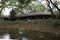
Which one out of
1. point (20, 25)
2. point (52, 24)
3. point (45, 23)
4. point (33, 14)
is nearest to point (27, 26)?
point (20, 25)

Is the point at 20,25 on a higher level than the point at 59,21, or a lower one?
lower

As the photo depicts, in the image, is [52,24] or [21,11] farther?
[21,11]

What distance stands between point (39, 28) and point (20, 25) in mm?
4773

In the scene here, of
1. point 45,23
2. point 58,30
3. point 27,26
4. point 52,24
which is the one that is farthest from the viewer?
point 27,26

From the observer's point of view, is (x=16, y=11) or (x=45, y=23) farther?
(x=16, y=11)

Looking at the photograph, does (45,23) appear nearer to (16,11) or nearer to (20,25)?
(20,25)

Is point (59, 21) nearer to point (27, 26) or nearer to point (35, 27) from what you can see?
point (35, 27)

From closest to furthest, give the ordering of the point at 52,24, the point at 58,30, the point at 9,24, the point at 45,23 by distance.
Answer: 1. the point at 58,30
2. the point at 52,24
3. the point at 45,23
4. the point at 9,24

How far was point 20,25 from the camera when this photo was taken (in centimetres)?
2952

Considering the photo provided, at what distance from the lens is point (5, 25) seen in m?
31.3

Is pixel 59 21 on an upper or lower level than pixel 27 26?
upper

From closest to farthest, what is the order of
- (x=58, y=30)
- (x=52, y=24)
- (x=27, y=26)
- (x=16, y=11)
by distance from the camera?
(x=58, y=30) < (x=52, y=24) < (x=27, y=26) < (x=16, y=11)

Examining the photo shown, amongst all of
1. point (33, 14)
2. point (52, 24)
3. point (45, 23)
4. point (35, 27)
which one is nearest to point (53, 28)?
point (52, 24)

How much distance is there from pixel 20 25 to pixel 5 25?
3286 millimetres
